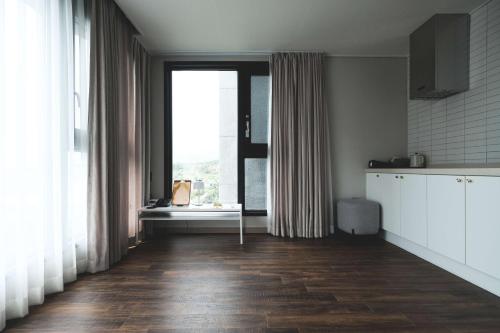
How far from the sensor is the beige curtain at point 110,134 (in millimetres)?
2348

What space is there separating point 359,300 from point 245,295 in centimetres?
75

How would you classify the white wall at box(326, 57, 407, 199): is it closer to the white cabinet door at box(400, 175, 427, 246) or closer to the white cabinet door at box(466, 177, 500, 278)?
the white cabinet door at box(400, 175, 427, 246)

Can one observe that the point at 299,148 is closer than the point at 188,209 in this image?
No

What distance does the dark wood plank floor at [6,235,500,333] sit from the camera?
5.18ft

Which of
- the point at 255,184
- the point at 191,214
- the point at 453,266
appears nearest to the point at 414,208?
the point at 453,266

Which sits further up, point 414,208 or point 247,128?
point 247,128

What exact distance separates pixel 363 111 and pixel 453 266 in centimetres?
217

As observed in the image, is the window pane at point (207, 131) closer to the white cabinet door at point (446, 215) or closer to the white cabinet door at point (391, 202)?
the white cabinet door at point (391, 202)

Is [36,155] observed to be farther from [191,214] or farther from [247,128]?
[247,128]

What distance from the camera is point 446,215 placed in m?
2.35

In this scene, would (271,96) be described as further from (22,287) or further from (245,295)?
(22,287)

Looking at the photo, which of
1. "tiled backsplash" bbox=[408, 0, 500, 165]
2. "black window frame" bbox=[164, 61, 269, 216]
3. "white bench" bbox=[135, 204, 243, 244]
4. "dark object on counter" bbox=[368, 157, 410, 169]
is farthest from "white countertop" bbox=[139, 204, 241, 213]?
"tiled backsplash" bbox=[408, 0, 500, 165]

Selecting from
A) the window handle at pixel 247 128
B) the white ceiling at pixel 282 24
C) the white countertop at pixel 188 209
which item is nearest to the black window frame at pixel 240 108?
the window handle at pixel 247 128

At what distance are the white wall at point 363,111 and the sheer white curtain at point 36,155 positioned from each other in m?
3.00
